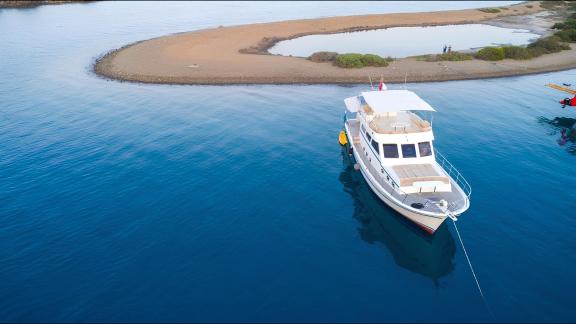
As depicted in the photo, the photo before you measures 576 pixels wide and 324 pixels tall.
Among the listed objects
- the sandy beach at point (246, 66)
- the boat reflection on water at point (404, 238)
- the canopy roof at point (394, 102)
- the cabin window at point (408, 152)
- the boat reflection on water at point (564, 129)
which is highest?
the sandy beach at point (246, 66)

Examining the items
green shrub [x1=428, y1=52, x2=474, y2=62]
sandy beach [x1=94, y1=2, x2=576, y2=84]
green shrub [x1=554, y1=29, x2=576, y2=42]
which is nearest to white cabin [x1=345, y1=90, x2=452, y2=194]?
sandy beach [x1=94, y1=2, x2=576, y2=84]

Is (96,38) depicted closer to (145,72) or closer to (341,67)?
(145,72)

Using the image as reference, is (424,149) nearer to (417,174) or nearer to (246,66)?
(417,174)

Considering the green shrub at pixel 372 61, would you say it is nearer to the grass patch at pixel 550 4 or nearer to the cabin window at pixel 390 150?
the cabin window at pixel 390 150

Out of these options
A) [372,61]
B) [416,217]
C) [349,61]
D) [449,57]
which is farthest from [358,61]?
A: [416,217]

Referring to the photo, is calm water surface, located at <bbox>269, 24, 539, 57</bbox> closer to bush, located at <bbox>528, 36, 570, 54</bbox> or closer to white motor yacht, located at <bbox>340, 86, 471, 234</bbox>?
bush, located at <bbox>528, 36, 570, 54</bbox>

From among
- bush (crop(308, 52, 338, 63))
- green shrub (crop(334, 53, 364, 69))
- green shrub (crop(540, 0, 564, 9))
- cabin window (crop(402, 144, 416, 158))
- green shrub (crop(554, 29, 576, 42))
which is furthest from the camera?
green shrub (crop(540, 0, 564, 9))

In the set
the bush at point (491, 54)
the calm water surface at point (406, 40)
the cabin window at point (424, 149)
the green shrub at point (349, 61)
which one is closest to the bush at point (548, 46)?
the calm water surface at point (406, 40)
